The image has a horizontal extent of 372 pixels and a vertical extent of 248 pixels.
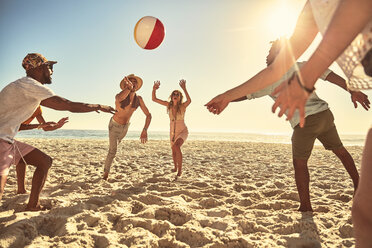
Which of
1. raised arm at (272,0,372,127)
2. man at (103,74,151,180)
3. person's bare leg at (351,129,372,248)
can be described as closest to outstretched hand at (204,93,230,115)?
raised arm at (272,0,372,127)

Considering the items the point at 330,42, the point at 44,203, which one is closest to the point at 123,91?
the point at 44,203

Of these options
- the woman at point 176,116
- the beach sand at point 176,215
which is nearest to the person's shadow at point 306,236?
the beach sand at point 176,215

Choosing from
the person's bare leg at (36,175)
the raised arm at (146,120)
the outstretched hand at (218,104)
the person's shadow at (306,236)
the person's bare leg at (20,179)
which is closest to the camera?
the outstretched hand at (218,104)

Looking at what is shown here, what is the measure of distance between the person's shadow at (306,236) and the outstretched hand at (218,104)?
5.11 ft

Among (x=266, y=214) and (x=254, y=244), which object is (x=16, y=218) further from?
(x=266, y=214)

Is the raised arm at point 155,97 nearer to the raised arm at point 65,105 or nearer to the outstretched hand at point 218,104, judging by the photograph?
the raised arm at point 65,105

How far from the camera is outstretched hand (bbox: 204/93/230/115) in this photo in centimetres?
157

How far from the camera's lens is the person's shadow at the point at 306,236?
229 cm

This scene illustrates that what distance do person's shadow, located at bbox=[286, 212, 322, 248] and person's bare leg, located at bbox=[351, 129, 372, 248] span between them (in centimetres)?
133

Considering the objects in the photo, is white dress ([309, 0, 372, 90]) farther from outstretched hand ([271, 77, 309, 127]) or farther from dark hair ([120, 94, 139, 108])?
dark hair ([120, 94, 139, 108])

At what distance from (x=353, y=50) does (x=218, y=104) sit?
2.60ft

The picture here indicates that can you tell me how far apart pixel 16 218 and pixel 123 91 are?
2865 millimetres

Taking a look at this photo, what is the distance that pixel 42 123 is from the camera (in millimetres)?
3729

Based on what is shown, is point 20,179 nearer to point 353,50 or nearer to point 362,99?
point 353,50
